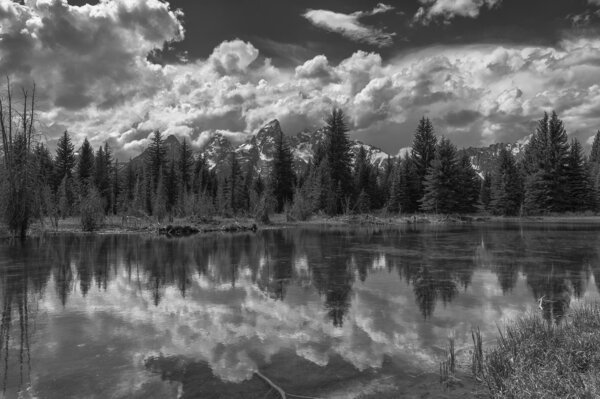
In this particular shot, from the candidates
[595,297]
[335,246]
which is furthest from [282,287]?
[335,246]

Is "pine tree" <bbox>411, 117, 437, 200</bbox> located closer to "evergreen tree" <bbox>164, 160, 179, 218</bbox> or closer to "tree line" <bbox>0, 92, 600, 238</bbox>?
"tree line" <bbox>0, 92, 600, 238</bbox>

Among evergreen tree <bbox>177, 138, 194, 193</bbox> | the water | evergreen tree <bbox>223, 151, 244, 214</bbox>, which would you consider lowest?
the water

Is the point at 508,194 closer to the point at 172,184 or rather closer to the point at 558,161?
the point at 558,161

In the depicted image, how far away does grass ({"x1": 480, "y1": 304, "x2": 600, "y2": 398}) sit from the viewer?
15.5 ft

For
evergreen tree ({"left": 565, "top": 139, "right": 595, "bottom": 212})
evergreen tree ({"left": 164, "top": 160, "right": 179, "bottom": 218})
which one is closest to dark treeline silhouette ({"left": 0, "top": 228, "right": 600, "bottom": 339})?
evergreen tree ({"left": 565, "top": 139, "right": 595, "bottom": 212})

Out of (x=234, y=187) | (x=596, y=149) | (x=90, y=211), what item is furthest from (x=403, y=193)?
(x=596, y=149)

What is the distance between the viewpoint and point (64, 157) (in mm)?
77375

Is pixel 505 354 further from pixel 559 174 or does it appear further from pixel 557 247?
pixel 559 174

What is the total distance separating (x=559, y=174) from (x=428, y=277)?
195ft

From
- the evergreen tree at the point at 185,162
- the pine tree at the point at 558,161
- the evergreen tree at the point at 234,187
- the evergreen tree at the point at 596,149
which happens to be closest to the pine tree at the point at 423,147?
the pine tree at the point at 558,161

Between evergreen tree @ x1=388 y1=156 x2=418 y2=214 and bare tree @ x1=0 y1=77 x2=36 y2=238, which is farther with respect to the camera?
evergreen tree @ x1=388 y1=156 x2=418 y2=214

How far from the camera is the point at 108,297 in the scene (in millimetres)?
10758

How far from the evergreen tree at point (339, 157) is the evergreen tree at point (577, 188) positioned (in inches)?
1225

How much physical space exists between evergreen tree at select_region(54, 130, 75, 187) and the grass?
8156 centimetres
